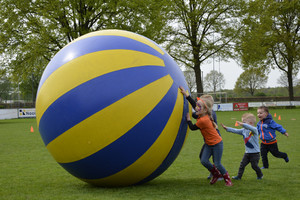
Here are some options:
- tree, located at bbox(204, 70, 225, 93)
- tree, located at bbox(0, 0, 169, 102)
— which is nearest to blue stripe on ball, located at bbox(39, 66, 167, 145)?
tree, located at bbox(0, 0, 169, 102)

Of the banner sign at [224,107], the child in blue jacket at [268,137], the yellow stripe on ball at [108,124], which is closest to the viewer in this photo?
the yellow stripe on ball at [108,124]

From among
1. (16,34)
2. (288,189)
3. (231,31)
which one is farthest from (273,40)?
(288,189)

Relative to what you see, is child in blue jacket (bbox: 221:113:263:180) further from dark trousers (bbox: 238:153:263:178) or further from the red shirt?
the red shirt

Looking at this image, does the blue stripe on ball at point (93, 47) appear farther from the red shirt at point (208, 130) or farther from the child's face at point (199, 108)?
the red shirt at point (208, 130)

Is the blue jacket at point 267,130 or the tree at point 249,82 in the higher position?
the tree at point 249,82

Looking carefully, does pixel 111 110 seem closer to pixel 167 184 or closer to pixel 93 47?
pixel 93 47

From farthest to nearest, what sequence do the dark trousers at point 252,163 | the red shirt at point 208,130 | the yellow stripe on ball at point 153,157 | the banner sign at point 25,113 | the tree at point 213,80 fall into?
the tree at point 213,80 → the banner sign at point 25,113 → the dark trousers at point 252,163 → the red shirt at point 208,130 → the yellow stripe on ball at point 153,157

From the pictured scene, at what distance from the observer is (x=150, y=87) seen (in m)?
4.75

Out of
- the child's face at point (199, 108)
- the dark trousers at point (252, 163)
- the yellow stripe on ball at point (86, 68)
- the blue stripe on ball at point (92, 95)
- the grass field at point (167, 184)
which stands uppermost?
the yellow stripe on ball at point (86, 68)

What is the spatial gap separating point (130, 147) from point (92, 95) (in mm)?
875

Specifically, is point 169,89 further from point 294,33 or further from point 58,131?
point 294,33

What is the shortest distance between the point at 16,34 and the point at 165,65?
83.2ft

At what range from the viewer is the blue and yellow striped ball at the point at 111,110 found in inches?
180

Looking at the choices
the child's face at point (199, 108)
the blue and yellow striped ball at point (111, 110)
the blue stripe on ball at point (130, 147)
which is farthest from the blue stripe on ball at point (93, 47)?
the child's face at point (199, 108)
